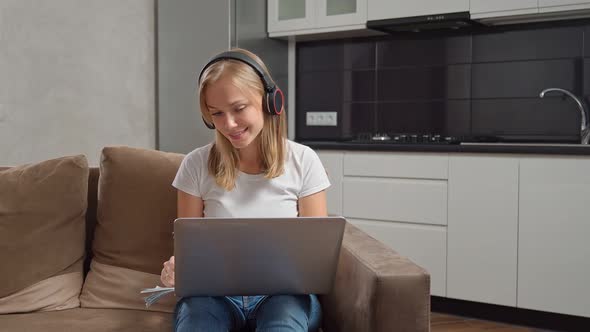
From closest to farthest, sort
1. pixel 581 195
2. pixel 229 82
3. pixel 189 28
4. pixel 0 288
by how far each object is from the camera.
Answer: pixel 229 82 < pixel 0 288 < pixel 581 195 < pixel 189 28

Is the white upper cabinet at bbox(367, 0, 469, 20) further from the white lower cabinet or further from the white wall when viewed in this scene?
the white wall

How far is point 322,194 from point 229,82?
42cm

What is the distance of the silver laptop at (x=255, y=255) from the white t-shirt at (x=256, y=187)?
0.33 metres

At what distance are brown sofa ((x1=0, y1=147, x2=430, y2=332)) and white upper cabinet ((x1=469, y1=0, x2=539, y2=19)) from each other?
1.99 meters

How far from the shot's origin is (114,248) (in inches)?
77.7

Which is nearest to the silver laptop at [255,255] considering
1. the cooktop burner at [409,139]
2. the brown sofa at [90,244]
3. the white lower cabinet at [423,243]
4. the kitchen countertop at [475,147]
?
the brown sofa at [90,244]

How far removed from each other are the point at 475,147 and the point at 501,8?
746 millimetres

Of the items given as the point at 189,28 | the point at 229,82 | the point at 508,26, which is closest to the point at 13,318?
the point at 229,82

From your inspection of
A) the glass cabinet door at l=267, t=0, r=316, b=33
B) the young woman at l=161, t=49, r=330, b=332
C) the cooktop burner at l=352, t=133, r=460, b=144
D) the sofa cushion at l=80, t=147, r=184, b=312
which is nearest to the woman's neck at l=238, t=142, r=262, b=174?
the young woman at l=161, t=49, r=330, b=332

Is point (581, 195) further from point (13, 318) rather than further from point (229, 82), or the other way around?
point (13, 318)

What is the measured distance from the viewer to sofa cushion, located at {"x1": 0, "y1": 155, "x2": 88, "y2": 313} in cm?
186

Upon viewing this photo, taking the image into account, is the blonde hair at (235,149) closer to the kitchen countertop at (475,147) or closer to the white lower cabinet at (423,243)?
the kitchen countertop at (475,147)

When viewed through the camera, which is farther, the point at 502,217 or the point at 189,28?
the point at 189,28

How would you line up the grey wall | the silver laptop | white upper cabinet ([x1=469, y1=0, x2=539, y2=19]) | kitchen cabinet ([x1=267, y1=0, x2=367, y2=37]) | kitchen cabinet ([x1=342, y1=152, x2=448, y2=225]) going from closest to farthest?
the silver laptop
white upper cabinet ([x1=469, y1=0, x2=539, y2=19])
kitchen cabinet ([x1=342, y1=152, x2=448, y2=225])
kitchen cabinet ([x1=267, y1=0, x2=367, y2=37])
the grey wall
